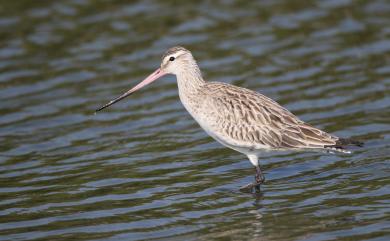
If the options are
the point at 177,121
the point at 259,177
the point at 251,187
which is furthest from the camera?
the point at 177,121

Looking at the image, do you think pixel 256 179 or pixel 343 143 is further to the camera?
pixel 256 179

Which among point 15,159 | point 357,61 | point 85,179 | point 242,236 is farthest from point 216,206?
point 357,61

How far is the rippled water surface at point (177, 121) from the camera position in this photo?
33.2 feet

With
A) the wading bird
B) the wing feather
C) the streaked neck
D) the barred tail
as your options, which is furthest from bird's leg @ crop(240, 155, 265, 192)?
the streaked neck

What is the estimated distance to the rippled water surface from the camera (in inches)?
398

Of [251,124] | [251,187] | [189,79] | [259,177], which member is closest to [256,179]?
[259,177]

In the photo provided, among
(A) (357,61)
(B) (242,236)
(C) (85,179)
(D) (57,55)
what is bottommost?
(B) (242,236)

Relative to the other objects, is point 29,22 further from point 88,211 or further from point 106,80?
point 88,211

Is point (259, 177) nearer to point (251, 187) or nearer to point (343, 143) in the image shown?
point (251, 187)

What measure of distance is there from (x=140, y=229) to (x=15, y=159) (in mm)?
3685

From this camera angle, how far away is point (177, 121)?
564 inches

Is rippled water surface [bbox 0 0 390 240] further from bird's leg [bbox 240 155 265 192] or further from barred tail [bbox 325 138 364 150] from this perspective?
barred tail [bbox 325 138 364 150]

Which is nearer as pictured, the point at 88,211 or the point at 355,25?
the point at 88,211

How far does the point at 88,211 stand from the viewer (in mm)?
10586
